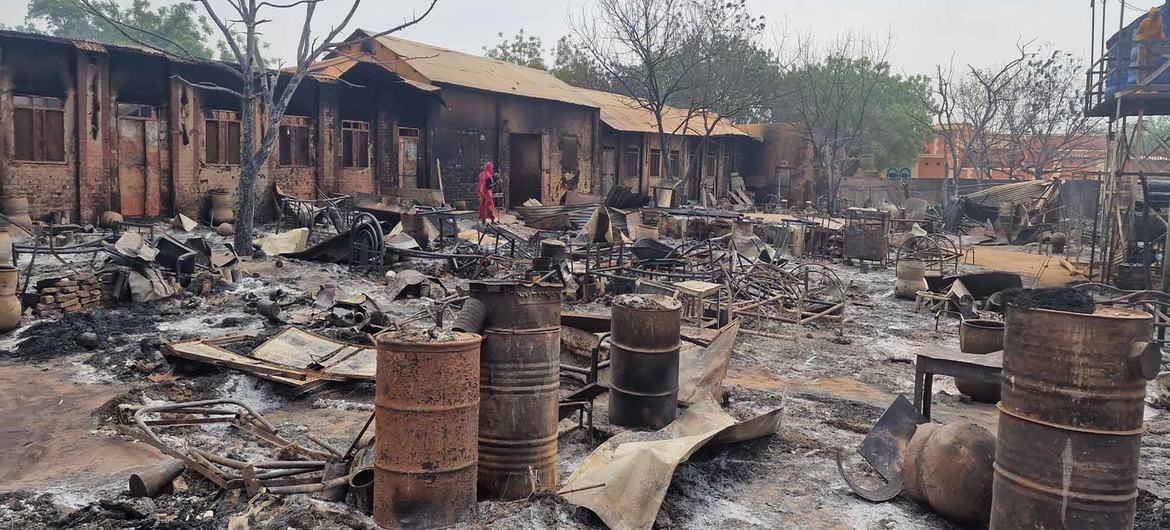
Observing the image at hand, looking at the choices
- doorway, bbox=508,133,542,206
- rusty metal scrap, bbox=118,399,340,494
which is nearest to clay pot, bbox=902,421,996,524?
rusty metal scrap, bbox=118,399,340,494

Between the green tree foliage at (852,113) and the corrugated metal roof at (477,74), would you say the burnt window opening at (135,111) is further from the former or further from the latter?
the green tree foliage at (852,113)

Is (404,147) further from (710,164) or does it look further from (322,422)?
(322,422)

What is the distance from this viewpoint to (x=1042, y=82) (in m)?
36.4

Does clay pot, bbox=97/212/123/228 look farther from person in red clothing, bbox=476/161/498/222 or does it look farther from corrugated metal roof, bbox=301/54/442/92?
person in red clothing, bbox=476/161/498/222

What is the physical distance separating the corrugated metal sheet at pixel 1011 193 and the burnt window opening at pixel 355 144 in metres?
18.8

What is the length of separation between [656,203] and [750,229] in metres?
7.06

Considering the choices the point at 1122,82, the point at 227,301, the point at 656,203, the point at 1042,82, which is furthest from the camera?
the point at 1042,82

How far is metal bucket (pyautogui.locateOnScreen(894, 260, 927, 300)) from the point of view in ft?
44.4

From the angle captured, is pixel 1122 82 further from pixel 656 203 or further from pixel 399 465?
pixel 399 465

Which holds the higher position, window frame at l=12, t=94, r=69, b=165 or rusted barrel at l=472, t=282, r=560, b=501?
window frame at l=12, t=94, r=69, b=165

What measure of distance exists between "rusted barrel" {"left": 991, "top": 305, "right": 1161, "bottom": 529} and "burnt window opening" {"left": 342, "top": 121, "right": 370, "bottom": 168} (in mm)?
19721

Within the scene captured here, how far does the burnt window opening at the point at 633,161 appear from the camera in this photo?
102 ft

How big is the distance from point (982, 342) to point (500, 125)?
757 inches

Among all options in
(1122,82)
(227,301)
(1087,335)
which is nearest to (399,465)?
(1087,335)
